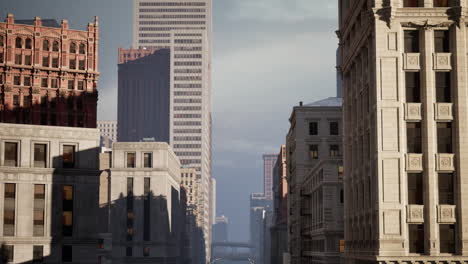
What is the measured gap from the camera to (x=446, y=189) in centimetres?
5525

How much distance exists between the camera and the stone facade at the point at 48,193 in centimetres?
9462

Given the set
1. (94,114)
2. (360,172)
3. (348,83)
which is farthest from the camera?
(94,114)

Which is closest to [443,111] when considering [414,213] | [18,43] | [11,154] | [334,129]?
[414,213]

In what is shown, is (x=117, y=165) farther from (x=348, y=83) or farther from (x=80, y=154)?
(x=348, y=83)

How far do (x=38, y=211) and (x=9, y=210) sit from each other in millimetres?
3755

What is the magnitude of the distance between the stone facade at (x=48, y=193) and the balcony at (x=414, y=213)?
5560 cm

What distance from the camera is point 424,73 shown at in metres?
56.2

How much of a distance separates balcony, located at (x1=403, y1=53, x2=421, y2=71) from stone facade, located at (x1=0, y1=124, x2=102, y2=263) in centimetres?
5488

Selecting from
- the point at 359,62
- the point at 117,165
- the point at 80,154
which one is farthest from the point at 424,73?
the point at 117,165

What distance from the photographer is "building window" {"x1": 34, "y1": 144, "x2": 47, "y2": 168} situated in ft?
321

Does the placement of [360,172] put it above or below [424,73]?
below

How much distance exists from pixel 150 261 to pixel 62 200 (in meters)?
70.5

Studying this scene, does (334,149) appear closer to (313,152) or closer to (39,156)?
(313,152)

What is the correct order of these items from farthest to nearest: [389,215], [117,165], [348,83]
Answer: [117,165]
[348,83]
[389,215]
